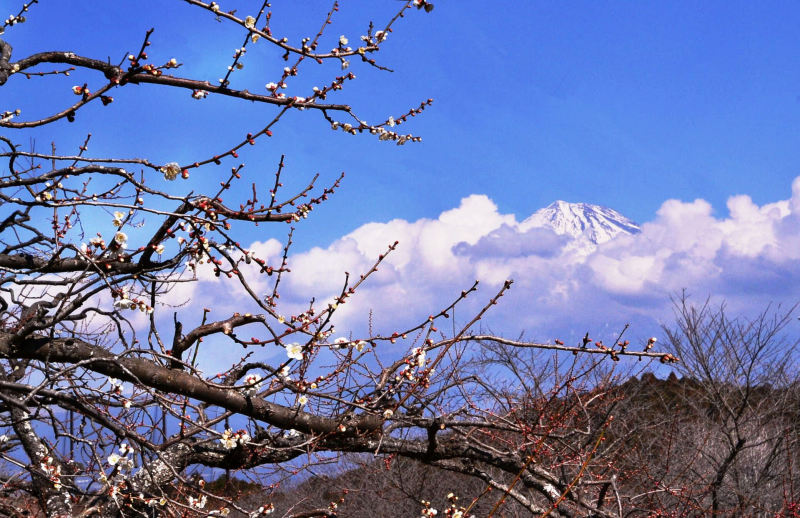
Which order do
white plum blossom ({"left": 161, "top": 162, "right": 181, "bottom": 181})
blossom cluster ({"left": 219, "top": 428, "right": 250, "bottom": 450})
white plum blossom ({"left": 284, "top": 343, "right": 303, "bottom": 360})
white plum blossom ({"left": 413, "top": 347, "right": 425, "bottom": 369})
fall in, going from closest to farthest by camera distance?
1. white plum blossom ({"left": 161, "top": 162, "right": 181, "bottom": 181})
2. white plum blossom ({"left": 284, "top": 343, "right": 303, "bottom": 360})
3. blossom cluster ({"left": 219, "top": 428, "right": 250, "bottom": 450})
4. white plum blossom ({"left": 413, "top": 347, "right": 425, "bottom": 369})

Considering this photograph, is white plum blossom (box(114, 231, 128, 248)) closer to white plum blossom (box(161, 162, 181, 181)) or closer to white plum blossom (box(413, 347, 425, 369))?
white plum blossom (box(161, 162, 181, 181))

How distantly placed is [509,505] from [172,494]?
5.81 meters

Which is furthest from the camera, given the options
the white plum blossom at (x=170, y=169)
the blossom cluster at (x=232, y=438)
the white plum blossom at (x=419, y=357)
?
the white plum blossom at (x=419, y=357)

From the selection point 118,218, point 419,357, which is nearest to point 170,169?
point 118,218

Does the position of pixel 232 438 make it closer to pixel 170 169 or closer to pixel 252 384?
pixel 252 384

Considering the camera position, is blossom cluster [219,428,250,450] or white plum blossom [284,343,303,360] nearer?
white plum blossom [284,343,303,360]

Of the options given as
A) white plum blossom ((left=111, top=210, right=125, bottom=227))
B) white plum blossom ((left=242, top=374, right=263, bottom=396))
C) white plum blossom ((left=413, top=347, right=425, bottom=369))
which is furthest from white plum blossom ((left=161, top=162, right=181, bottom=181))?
white plum blossom ((left=413, top=347, right=425, bottom=369))

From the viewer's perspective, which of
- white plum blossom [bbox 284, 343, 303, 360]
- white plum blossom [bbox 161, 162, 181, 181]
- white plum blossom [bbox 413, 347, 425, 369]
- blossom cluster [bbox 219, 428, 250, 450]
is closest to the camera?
white plum blossom [bbox 161, 162, 181, 181]

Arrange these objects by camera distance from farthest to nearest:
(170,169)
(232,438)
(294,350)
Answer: (232,438) < (294,350) < (170,169)

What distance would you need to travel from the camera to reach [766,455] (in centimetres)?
1383

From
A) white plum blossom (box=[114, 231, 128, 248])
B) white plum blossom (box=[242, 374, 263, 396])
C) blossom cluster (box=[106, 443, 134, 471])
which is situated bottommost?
blossom cluster (box=[106, 443, 134, 471])

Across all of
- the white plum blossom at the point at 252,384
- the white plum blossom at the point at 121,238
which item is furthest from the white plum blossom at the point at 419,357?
the white plum blossom at the point at 121,238

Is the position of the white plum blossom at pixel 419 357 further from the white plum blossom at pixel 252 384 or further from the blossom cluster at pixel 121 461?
the blossom cluster at pixel 121 461

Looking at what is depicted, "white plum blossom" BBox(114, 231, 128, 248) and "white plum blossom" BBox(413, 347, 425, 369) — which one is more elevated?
"white plum blossom" BBox(114, 231, 128, 248)
